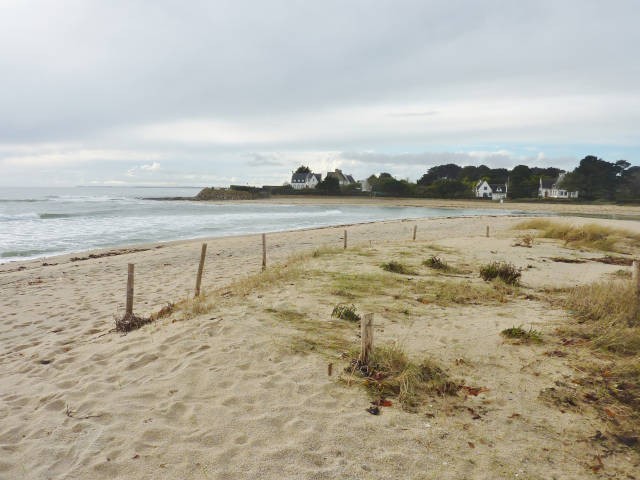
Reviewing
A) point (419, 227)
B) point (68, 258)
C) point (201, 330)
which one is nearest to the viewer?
point (201, 330)

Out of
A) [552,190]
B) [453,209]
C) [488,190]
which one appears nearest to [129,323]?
[453,209]

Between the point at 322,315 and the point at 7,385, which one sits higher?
the point at 322,315

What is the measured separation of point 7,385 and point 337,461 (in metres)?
4.74

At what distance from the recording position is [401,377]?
4.69 metres

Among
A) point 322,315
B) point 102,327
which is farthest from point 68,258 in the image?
point 322,315

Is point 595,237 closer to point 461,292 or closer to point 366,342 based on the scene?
point 461,292

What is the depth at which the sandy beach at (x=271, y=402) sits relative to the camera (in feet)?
11.4

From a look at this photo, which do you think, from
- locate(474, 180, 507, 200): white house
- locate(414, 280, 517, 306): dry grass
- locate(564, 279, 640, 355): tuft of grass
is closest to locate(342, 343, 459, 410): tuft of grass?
locate(564, 279, 640, 355): tuft of grass

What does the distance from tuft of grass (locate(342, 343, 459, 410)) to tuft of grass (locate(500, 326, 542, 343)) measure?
1622mm

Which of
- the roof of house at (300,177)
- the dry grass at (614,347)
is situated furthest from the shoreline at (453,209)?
the dry grass at (614,347)

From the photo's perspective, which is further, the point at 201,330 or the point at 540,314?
the point at 540,314

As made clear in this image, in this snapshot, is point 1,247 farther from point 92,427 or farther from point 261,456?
point 261,456

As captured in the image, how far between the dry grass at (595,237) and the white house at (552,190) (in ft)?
213

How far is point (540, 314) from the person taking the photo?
7.23 metres
